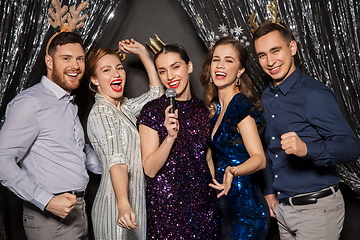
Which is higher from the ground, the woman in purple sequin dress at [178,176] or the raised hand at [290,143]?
the raised hand at [290,143]

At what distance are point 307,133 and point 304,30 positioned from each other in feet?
3.11

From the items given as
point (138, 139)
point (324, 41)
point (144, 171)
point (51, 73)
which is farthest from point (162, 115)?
point (324, 41)

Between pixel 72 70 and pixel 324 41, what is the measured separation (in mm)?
1867

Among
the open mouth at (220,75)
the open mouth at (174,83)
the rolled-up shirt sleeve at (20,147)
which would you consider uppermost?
the open mouth at (220,75)

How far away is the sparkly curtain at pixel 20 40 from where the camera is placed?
220cm

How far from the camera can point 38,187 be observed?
1754 mm

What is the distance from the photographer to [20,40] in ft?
7.35

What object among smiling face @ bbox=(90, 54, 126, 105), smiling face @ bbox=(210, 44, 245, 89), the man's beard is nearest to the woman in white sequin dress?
smiling face @ bbox=(90, 54, 126, 105)

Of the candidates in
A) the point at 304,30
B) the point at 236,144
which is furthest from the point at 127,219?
the point at 304,30

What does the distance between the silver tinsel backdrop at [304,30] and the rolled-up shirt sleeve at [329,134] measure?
60 centimetres

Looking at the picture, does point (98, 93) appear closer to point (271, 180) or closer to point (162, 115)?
point (162, 115)

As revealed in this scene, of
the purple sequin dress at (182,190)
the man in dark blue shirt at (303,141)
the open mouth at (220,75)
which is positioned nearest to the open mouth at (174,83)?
the purple sequin dress at (182,190)

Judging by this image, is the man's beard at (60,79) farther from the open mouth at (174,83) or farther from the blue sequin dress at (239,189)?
the blue sequin dress at (239,189)

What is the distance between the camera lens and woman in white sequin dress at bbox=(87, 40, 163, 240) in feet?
6.22
